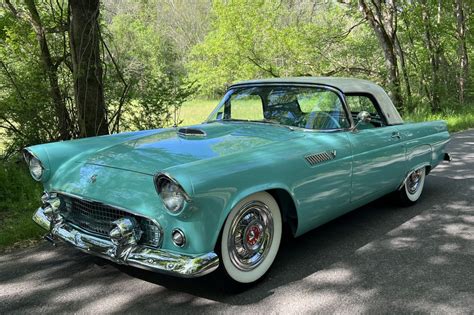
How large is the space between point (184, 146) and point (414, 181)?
117 inches

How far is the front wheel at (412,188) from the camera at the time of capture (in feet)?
15.9

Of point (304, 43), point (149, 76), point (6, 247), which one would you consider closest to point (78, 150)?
point (6, 247)

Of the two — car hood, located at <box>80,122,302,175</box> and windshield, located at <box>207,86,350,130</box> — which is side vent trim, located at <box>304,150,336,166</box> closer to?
car hood, located at <box>80,122,302,175</box>

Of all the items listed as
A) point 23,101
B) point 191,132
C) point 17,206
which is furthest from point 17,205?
point 23,101

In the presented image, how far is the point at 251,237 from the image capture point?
9.77 feet

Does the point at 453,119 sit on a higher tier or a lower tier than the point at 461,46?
lower

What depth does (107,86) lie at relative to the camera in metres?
7.39

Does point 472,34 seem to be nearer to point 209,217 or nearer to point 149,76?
point 149,76

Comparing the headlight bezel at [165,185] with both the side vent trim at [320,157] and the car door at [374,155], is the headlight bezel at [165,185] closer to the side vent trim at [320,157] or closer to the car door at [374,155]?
the side vent trim at [320,157]

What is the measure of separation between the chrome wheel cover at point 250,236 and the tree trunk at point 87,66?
157 inches

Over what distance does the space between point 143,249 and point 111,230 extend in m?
0.23

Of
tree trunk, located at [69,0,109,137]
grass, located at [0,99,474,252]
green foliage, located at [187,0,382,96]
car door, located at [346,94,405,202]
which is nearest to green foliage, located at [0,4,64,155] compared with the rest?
grass, located at [0,99,474,252]

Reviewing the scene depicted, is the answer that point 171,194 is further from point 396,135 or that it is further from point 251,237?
point 396,135

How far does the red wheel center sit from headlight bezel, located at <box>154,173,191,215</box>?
0.61 meters
